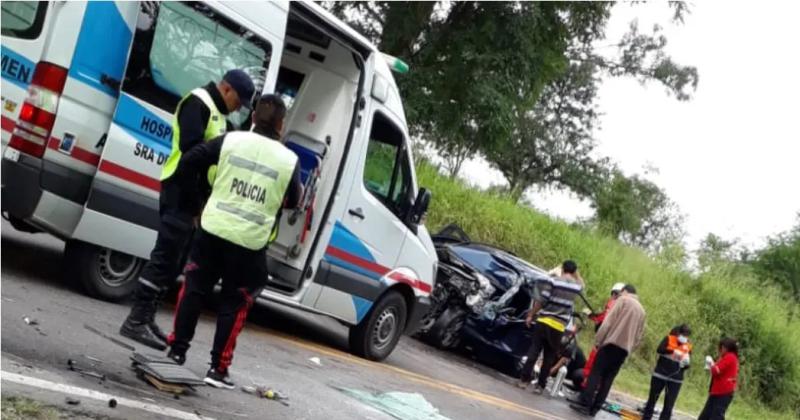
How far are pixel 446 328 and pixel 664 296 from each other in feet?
36.3

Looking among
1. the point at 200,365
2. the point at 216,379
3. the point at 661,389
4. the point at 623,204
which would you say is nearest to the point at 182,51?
the point at 200,365

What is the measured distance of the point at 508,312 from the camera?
13.5 meters

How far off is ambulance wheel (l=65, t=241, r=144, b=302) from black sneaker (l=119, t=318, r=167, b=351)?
0.97m

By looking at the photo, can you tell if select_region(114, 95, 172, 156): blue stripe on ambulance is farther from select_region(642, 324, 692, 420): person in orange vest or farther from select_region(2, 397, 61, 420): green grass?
select_region(642, 324, 692, 420): person in orange vest

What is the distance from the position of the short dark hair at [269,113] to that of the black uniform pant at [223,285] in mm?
707

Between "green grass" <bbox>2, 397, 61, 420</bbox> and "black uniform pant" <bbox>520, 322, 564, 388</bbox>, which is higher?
"black uniform pant" <bbox>520, 322, 564, 388</bbox>

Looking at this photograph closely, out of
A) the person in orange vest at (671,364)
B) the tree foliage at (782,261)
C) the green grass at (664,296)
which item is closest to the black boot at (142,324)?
the person in orange vest at (671,364)

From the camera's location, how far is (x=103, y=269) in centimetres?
708

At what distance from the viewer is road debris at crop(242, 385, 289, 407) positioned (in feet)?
19.9

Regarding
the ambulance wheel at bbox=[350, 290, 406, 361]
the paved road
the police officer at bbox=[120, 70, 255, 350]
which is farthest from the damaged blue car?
the police officer at bbox=[120, 70, 255, 350]

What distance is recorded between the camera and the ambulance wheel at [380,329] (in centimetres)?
935

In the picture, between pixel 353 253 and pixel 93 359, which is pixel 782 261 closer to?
pixel 353 253

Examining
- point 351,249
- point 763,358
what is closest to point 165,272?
point 351,249

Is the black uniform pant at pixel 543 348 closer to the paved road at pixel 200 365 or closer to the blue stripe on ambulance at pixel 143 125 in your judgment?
the paved road at pixel 200 365
